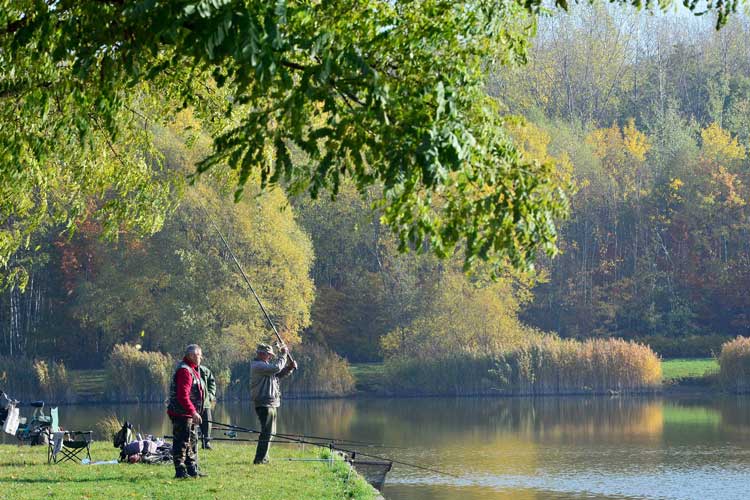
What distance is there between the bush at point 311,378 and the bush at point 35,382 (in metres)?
5.08

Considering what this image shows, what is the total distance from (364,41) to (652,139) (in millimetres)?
53082

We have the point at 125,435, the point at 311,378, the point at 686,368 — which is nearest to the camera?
the point at 125,435

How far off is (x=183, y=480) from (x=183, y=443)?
0.40 m

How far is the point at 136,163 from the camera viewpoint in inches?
615

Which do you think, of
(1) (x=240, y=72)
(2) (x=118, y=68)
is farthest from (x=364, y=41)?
(2) (x=118, y=68)

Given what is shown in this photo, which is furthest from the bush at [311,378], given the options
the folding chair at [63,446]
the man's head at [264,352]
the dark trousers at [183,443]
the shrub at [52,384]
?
the dark trousers at [183,443]

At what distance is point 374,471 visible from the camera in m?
17.7

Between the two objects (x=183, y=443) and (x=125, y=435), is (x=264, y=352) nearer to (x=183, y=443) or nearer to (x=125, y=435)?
(x=125, y=435)

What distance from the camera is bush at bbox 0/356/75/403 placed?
127 feet

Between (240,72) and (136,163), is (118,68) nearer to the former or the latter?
(240,72)

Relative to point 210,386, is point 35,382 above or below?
below

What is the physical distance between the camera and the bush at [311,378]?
130 feet

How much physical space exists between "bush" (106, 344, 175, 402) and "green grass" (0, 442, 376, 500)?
69.8ft

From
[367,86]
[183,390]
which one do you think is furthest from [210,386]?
[367,86]
